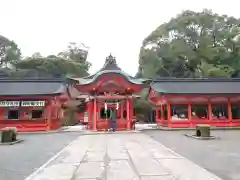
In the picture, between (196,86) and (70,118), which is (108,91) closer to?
(196,86)

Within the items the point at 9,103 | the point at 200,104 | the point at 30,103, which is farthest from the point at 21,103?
the point at 200,104

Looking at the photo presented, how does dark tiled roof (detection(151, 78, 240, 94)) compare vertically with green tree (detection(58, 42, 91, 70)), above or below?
below

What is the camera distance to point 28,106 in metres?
30.5

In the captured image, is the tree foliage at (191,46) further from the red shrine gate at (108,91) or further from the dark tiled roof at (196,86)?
the red shrine gate at (108,91)

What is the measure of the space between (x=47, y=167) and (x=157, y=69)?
46140 mm

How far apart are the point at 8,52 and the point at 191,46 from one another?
4422cm

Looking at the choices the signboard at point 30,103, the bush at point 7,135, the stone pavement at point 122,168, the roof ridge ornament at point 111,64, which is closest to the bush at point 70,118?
the signboard at point 30,103

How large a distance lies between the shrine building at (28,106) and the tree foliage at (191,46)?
25.7 metres

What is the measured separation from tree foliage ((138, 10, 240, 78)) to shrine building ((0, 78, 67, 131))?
84.4ft

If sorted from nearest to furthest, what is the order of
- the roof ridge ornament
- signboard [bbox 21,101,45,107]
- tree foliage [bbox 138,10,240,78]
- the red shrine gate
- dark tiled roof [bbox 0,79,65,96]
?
the red shrine gate, signboard [bbox 21,101,45,107], the roof ridge ornament, dark tiled roof [bbox 0,79,65,96], tree foliage [bbox 138,10,240,78]

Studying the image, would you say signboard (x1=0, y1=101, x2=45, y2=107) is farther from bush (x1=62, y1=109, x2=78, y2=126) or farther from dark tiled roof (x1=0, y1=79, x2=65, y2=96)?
bush (x1=62, y1=109, x2=78, y2=126)

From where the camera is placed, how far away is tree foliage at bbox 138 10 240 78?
51969 mm

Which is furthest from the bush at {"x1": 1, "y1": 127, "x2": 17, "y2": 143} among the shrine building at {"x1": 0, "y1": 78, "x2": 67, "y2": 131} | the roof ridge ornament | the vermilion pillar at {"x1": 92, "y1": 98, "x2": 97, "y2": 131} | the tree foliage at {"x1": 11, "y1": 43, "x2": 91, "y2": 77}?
the tree foliage at {"x1": 11, "y1": 43, "x2": 91, "y2": 77}

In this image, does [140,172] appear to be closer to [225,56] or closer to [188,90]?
[188,90]
